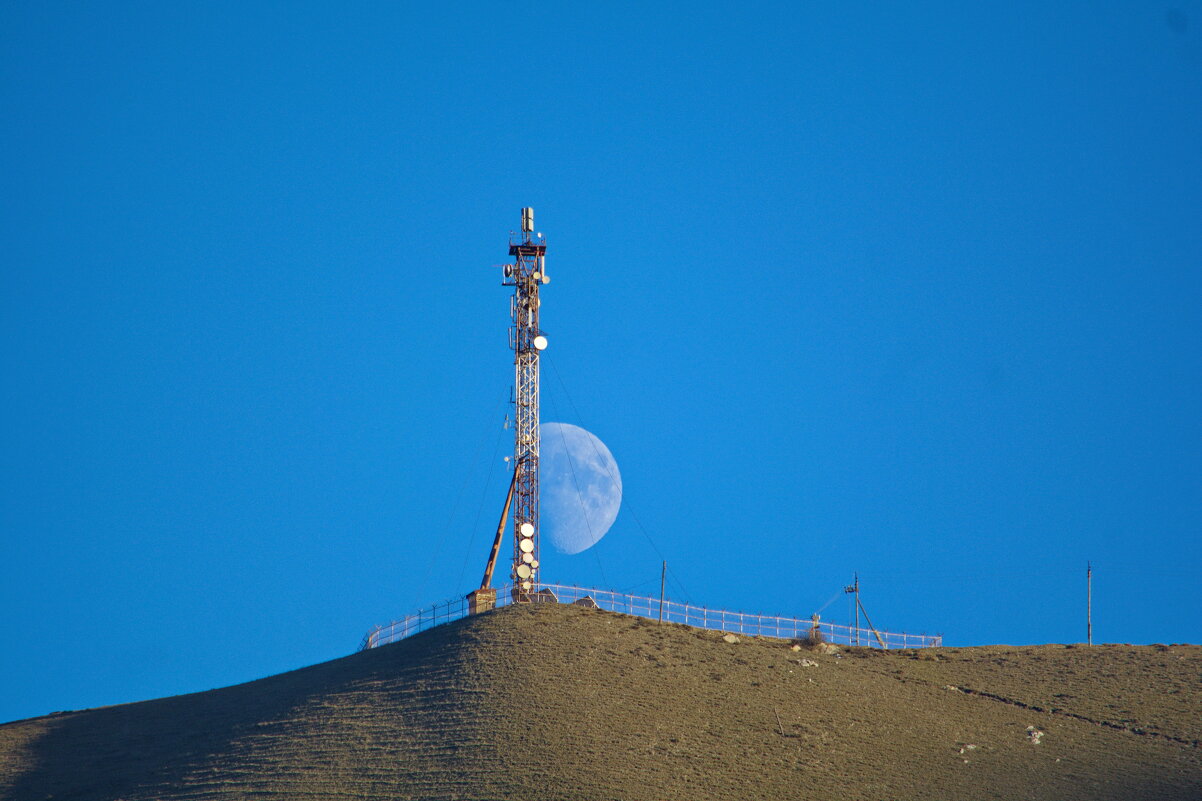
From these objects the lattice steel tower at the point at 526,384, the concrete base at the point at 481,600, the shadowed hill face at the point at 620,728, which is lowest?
the shadowed hill face at the point at 620,728

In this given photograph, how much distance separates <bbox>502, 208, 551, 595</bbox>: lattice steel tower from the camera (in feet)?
201

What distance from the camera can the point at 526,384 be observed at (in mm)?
64688

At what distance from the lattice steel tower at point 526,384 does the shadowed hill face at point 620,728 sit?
5.79 meters

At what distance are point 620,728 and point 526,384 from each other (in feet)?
73.5

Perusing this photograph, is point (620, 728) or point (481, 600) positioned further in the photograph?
point (481, 600)

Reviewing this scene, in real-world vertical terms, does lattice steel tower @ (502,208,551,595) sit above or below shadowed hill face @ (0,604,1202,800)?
above

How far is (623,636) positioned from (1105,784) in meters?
17.9

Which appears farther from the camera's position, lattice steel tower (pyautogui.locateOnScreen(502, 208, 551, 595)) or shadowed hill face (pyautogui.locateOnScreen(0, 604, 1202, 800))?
lattice steel tower (pyautogui.locateOnScreen(502, 208, 551, 595))

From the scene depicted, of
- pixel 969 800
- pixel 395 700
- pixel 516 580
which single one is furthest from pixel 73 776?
pixel 969 800

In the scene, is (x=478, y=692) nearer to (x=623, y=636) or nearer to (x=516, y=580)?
(x=623, y=636)

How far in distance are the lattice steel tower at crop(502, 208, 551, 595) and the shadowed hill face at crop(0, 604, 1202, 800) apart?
579 cm

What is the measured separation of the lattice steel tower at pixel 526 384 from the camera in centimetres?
6125

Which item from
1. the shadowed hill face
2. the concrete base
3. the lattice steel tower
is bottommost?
the shadowed hill face

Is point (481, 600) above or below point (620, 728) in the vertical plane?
above
